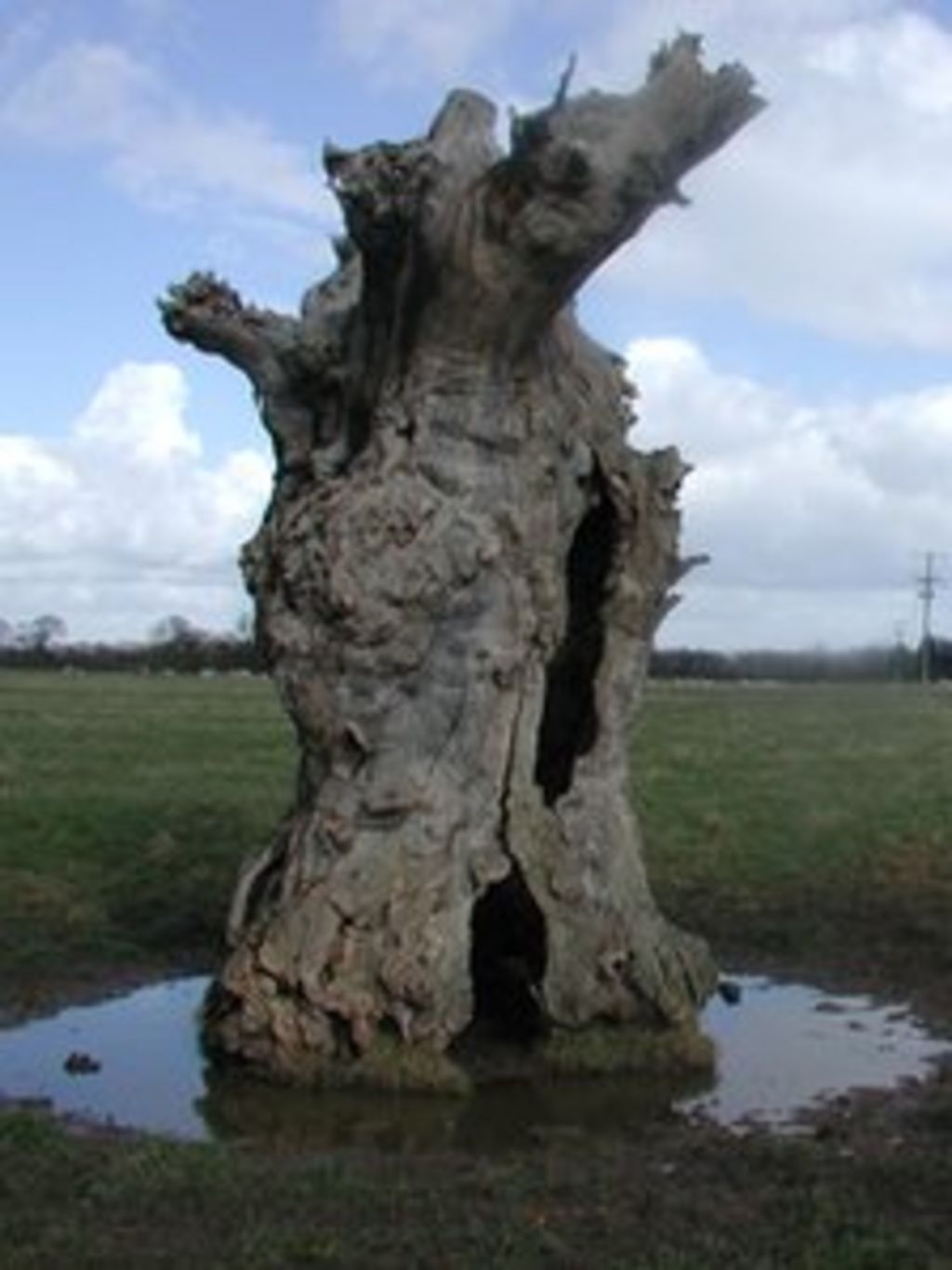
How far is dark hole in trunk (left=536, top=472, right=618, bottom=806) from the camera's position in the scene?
14.5 m

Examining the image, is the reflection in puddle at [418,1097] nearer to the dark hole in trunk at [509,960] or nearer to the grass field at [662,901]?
the grass field at [662,901]

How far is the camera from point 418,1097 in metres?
12.1

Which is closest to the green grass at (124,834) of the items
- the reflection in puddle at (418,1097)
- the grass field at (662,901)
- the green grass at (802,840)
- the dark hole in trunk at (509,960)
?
the grass field at (662,901)

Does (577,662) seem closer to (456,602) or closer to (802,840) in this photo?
(456,602)

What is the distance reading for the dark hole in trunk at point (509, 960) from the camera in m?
13.5

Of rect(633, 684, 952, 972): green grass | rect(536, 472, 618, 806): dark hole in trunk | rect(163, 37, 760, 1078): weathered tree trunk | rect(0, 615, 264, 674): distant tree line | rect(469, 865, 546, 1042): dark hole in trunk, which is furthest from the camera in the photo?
rect(0, 615, 264, 674): distant tree line

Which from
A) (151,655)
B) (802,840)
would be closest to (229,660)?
(151,655)

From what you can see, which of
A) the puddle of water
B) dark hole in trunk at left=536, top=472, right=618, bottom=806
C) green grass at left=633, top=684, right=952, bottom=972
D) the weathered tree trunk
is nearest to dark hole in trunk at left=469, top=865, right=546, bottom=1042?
the weathered tree trunk

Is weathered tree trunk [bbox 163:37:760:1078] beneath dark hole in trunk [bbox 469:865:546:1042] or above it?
above

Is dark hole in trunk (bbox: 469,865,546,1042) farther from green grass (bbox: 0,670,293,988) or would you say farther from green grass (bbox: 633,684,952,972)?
green grass (bbox: 633,684,952,972)

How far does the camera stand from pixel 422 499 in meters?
12.9

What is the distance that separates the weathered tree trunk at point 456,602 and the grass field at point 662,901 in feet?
6.87

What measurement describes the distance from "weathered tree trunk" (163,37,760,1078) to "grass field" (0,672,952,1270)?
209cm

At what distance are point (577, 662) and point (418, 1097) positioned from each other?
11.9 ft
